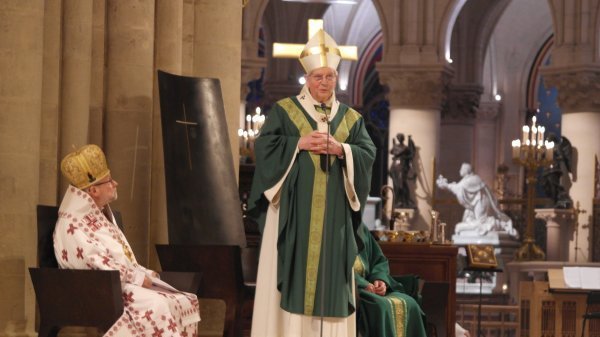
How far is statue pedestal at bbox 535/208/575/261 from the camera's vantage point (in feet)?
77.3

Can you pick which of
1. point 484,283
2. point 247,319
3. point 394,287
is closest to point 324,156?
point 394,287

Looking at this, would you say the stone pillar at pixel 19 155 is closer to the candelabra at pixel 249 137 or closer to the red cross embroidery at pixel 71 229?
the red cross embroidery at pixel 71 229

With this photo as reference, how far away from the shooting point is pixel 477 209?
24344mm

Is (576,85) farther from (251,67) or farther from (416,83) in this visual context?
(251,67)

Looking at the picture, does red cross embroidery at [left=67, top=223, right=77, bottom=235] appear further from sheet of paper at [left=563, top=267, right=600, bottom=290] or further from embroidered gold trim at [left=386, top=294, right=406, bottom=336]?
sheet of paper at [left=563, top=267, right=600, bottom=290]

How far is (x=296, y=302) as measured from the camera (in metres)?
7.96

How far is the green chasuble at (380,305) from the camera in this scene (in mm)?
8586

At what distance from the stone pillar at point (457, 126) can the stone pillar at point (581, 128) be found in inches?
169

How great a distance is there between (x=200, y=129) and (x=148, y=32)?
2.46 feet

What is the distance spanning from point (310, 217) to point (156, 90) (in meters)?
2.42

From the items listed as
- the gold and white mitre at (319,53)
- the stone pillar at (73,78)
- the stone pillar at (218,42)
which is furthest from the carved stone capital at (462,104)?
the gold and white mitre at (319,53)

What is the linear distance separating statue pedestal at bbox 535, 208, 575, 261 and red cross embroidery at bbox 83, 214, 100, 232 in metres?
16.4

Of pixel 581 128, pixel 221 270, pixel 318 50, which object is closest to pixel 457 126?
pixel 581 128

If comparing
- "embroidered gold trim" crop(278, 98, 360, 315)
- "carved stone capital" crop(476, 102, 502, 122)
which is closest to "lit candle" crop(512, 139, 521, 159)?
"carved stone capital" crop(476, 102, 502, 122)
